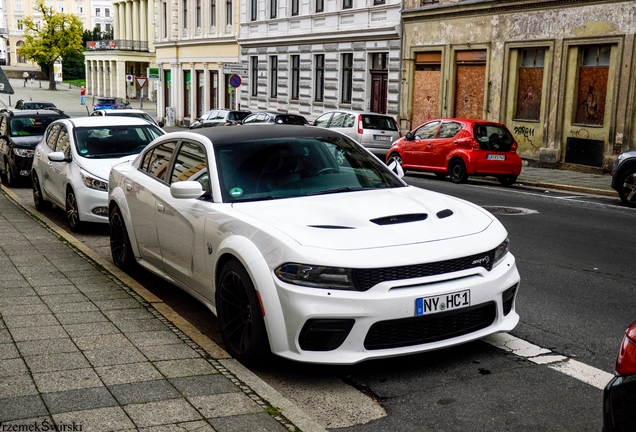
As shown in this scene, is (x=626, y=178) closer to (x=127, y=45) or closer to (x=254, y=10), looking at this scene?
(x=254, y=10)

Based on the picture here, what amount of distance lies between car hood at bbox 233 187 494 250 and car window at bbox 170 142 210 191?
26.1 inches

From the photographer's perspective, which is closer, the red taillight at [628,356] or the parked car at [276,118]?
the red taillight at [628,356]

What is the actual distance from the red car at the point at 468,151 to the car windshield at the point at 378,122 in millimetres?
4323

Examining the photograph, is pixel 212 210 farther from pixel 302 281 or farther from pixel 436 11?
pixel 436 11

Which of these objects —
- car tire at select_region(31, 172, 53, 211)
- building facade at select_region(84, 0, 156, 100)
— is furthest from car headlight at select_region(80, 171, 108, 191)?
building facade at select_region(84, 0, 156, 100)

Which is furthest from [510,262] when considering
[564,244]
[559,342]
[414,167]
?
[414,167]

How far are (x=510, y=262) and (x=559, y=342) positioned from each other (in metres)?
0.81

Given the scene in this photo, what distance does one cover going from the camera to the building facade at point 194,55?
4719cm

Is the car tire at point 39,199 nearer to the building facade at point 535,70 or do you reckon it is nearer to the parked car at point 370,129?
the parked car at point 370,129

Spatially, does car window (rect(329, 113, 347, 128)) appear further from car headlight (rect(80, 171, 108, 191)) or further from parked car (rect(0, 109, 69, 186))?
car headlight (rect(80, 171, 108, 191))

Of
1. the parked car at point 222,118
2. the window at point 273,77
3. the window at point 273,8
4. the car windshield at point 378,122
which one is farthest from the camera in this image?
the window at point 273,77

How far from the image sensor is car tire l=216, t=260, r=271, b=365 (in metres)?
5.12

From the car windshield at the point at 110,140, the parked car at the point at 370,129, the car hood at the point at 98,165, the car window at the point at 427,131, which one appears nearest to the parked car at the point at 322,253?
the car hood at the point at 98,165

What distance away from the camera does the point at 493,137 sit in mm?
19641
